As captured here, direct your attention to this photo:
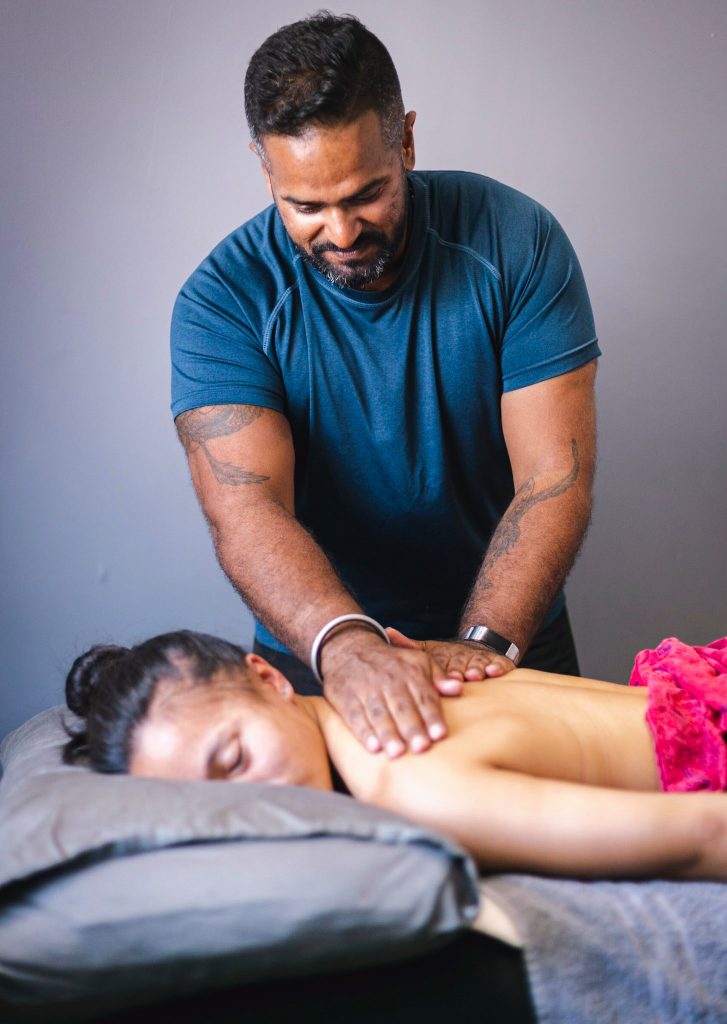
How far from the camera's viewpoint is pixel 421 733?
44.0 inches

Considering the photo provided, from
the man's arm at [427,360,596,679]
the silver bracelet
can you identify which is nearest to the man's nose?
the man's arm at [427,360,596,679]

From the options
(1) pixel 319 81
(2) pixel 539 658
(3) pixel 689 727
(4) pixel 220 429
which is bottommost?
(2) pixel 539 658

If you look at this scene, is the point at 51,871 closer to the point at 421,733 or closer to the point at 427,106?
the point at 421,733

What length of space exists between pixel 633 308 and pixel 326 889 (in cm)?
196

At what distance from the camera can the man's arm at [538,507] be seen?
1.57 metres

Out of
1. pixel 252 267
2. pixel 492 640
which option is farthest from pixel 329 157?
pixel 492 640

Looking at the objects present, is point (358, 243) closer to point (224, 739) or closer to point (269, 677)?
point (269, 677)

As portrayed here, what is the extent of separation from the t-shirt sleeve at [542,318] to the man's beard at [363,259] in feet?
0.74

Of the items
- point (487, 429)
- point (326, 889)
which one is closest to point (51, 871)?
point (326, 889)

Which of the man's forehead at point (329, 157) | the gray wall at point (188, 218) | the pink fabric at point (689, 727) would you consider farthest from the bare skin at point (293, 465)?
the gray wall at point (188, 218)

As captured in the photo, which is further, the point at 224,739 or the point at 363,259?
the point at 363,259

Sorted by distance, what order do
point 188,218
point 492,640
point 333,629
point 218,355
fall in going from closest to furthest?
point 333,629, point 492,640, point 218,355, point 188,218

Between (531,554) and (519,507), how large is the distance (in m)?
0.10

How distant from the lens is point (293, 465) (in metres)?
1.78
